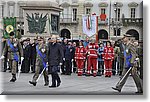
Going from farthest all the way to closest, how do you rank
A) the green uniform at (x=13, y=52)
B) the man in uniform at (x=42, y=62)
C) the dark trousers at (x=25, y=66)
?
1. the dark trousers at (x=25, y=66)
2. the green uniform at (x=13, y=52)
3. the man in uniform at (x=42, y=62)

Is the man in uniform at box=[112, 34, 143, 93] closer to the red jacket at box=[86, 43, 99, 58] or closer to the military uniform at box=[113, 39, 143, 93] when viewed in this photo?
the military uniform at box=[113, 39, 143, 93]

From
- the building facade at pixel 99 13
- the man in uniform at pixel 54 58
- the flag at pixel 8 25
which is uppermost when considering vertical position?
the building facade at pixel 99 13

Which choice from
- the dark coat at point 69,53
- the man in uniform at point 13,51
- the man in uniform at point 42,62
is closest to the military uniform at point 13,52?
the man in uniform at point 13,51

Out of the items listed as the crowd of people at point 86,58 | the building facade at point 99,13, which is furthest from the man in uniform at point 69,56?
the building facade at point 99,13

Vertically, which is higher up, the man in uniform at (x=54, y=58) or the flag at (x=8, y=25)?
the flag at (x=8, y=25)

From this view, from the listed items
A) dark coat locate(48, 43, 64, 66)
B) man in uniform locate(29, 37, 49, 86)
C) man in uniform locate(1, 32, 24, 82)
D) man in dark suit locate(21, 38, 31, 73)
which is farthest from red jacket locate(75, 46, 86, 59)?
dark coat locate(48, 43, 64, 66)

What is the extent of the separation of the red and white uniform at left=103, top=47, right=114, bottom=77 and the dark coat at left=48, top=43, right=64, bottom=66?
126 inches

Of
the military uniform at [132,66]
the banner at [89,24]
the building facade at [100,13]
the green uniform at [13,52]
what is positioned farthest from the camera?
the building facade at [100,13]

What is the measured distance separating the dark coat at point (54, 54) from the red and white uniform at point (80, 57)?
10.2 feet

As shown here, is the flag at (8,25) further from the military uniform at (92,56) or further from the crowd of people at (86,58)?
the military uniform at (92,56)

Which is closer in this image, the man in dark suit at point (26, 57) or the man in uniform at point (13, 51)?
the man in uniform at point (13, 51)

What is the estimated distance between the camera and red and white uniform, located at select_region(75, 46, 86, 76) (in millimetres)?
13617

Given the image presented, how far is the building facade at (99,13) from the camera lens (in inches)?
408

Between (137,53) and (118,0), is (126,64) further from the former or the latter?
(118,0)
